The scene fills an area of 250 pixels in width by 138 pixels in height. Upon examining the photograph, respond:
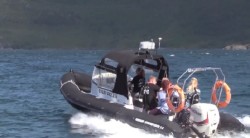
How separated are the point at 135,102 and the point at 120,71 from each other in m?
1.40

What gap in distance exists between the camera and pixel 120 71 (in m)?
24.1

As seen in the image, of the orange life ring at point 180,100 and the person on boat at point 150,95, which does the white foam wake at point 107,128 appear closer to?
the orange life ring at point 180,100

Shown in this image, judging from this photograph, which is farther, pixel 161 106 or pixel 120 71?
pixel 120 71

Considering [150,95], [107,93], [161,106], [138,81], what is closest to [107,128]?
[150,95]

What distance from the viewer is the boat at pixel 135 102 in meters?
20.5

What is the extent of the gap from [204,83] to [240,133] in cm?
2425

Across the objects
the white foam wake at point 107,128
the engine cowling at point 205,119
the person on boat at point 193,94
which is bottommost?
the white foam wake at point 107,128

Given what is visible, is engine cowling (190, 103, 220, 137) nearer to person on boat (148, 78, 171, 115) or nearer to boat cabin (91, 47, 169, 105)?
person on boat (148, 78, 171, 115)

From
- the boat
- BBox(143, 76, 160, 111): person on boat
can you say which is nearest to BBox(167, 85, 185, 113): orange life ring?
the boat

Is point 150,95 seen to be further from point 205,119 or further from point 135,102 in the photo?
point 205,119

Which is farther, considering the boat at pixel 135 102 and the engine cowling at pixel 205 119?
the boat at pixel 135 102

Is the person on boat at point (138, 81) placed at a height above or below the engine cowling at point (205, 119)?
above

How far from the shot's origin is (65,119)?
1091 inches

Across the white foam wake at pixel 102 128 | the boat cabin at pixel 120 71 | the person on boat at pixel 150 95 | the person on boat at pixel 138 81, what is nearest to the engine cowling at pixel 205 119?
the white foam wake at pixel 102 128
